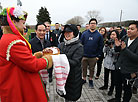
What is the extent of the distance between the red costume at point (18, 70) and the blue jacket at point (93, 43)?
2594 mm

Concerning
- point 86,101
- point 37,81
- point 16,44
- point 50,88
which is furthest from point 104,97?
point 16,44

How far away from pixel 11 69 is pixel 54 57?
57 centimetres

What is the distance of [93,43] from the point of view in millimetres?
3602

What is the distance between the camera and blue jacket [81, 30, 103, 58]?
3588mm

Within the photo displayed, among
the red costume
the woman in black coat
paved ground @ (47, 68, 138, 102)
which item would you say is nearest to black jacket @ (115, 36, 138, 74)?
the woman in black coat

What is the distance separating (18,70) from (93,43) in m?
2.86

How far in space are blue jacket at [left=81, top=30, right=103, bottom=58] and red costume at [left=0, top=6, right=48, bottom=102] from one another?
2594 mm

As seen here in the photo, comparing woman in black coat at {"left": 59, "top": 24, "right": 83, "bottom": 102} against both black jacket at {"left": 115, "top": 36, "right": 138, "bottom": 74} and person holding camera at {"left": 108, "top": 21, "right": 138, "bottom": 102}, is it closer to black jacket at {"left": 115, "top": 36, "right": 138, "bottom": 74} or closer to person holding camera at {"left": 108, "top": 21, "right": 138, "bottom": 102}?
person holding camera at {"left": 108, "top": 21, "right": 138, "bottom": 102}

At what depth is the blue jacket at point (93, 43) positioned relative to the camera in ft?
11.8

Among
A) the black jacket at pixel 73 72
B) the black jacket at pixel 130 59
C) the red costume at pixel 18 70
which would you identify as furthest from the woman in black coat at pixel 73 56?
the black jacket at pixel 130 59

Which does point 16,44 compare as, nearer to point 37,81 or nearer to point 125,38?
point 37,81

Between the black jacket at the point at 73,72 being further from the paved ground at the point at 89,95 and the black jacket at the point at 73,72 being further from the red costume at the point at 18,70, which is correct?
the paved ground at the point at 89,95

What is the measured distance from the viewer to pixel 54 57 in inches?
55.4

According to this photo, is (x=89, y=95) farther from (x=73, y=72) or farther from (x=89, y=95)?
(x=73, y=72)
